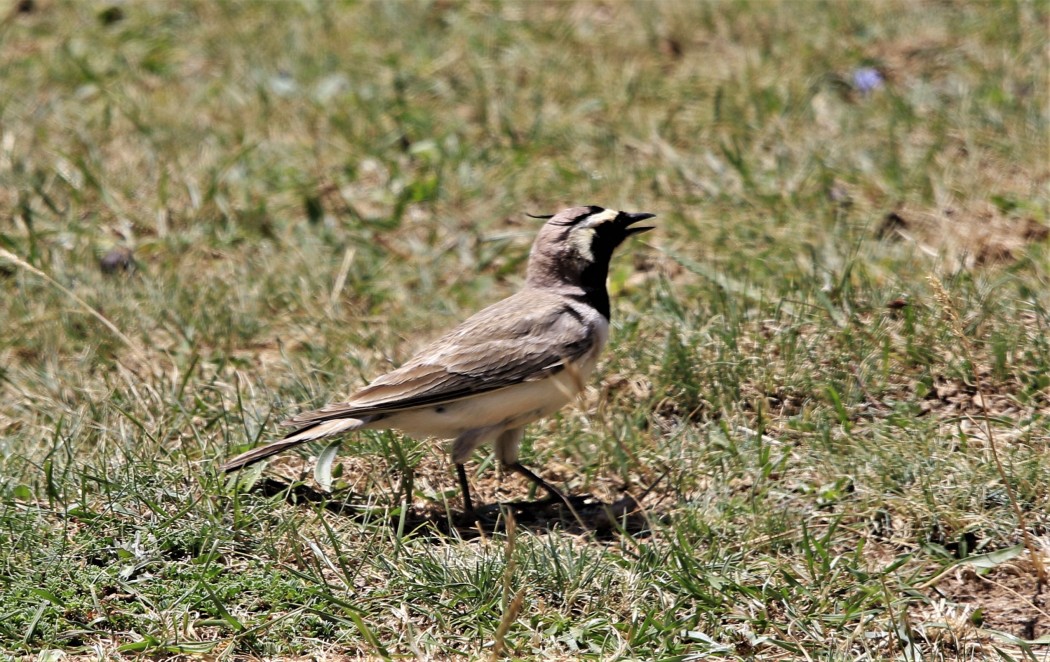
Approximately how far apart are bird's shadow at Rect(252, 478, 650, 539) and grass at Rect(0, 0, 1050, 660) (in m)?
0.04

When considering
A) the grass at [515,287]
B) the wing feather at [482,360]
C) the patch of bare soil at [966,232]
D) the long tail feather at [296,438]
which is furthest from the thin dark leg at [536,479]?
the patch of bare soil at [966,232]

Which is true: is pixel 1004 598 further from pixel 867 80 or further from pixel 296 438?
pixel 867 80

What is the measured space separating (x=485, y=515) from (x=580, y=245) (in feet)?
4.34

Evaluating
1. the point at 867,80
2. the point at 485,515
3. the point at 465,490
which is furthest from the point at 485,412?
the point at 867,80

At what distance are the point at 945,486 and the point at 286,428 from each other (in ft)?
9.05

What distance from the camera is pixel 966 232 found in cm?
721

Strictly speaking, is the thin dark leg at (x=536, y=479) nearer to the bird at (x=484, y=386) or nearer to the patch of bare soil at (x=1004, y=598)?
the bird at (x=484, y=386)

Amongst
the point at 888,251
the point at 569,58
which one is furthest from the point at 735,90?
the point at 888,251

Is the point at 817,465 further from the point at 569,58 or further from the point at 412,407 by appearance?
the point at 569,58

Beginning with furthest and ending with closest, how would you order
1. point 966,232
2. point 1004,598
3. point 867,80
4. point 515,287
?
point 867,80
point 515,287
point 966,232
point 1004,598

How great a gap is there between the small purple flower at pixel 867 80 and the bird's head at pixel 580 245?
3337 millimetres

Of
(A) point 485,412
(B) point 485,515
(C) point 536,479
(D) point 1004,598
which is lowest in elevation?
(D) point 1004,598

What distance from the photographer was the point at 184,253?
7.59 meters

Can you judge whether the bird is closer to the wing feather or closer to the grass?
the wing feather
